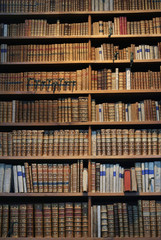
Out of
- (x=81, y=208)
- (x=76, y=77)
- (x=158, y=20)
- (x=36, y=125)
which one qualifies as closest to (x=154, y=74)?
(x=158, y=20)

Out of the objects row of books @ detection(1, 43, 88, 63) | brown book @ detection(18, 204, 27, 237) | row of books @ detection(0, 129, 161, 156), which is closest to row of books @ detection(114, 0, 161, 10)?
row of books @ detection(1, 43, 88, 63)

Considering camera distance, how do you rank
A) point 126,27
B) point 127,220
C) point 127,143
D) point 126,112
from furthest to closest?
point 126,27 < point 126,112 < point 127,143 < point 127,220

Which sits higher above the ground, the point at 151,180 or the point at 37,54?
the point at 37,54

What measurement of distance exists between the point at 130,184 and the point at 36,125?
106 centimetres

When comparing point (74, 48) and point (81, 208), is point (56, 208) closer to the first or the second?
Result: point (81, 208)

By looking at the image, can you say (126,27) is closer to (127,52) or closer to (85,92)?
(127,52)

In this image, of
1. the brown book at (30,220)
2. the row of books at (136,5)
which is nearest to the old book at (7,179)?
the brown book at (30,220)

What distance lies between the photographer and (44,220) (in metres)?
2.74

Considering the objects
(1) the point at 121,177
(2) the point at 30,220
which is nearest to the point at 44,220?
(2) the point at 30,220

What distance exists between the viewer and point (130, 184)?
8.95 ft

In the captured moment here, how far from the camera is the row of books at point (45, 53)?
9.98ft

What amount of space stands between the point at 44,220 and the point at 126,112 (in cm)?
130

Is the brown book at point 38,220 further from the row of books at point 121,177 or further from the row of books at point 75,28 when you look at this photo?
the row of books at point 75,28

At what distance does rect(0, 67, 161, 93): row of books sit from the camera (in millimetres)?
2973
